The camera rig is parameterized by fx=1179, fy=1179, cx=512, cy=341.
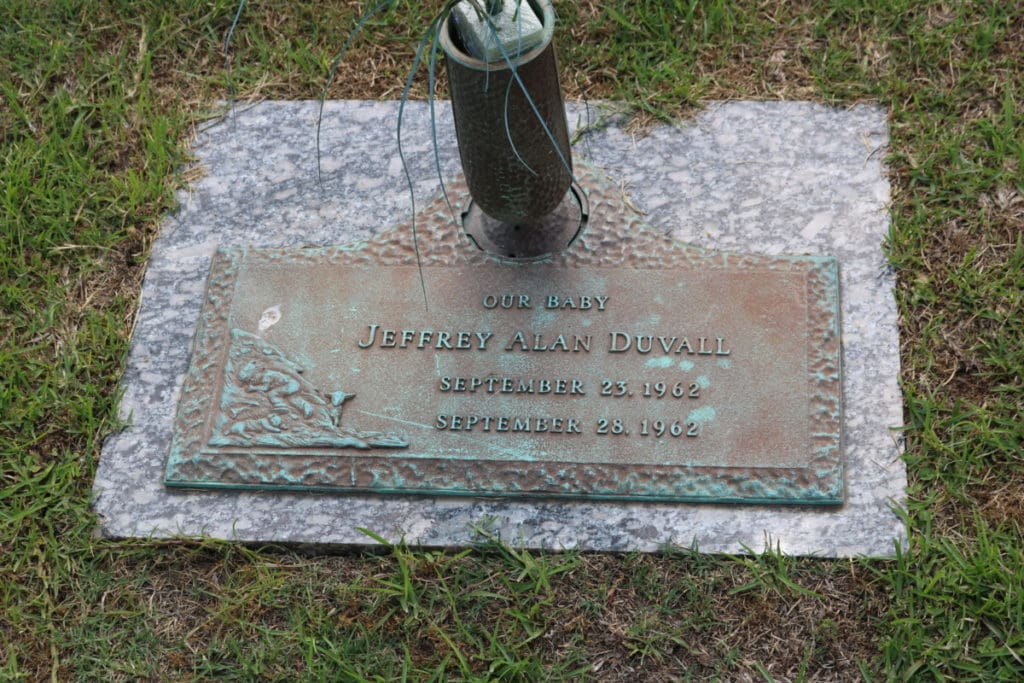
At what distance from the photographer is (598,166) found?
9.49ft

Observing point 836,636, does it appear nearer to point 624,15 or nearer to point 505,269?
point 505,269

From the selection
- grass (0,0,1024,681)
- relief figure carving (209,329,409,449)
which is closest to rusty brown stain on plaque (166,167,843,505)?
relief figure carving (209,329,409,449)

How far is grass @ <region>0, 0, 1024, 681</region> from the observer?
2.32 meters

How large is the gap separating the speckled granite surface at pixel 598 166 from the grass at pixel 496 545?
5cm

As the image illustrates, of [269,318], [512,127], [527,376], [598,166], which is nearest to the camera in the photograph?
[512,127]

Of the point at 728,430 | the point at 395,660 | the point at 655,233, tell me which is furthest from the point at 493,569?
the point at 655,233

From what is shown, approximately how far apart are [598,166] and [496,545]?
1.00m

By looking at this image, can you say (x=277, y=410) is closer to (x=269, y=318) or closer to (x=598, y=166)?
(x=269, y=318)

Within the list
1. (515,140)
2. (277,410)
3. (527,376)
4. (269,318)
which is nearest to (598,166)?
(515,140)

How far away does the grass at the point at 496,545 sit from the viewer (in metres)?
2.32

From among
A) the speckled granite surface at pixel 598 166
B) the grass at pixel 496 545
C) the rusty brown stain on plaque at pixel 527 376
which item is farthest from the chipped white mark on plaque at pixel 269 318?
the grass at pixel 496 545

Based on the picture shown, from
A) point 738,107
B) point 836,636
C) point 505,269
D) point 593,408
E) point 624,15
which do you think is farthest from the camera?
point 624,15

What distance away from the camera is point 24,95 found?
3201 mm

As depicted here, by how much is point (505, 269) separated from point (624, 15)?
936 millimetres
